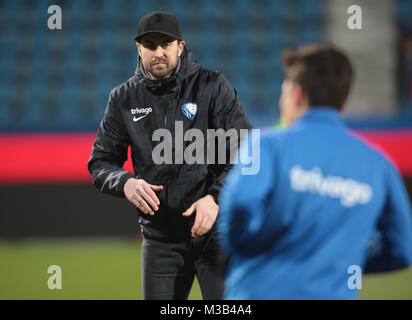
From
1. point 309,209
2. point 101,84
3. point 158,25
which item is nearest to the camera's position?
point 309,209

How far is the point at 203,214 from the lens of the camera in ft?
7.06

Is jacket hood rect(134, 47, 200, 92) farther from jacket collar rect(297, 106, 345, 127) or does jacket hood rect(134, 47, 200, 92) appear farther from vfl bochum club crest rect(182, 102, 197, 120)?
jacket collar rect(297, 106, 345, 127)

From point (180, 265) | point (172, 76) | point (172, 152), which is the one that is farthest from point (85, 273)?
point (172, 76)

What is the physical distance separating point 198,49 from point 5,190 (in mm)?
4172

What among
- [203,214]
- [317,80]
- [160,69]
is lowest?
[203,214]

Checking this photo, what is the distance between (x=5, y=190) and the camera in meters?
6.49

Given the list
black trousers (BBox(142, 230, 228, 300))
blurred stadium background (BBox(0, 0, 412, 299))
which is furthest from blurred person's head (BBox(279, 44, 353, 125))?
blurred stadium background (BBox(0, 0, 412, 299))

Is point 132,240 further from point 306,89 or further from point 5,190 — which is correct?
point 306,89

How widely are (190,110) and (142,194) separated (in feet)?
1.55

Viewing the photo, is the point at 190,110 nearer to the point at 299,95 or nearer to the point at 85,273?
the point at 299,95

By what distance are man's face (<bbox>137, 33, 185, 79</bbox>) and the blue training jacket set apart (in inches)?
37.6

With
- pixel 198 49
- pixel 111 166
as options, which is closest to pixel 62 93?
pixel 198 49

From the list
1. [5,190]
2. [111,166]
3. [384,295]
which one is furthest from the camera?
→ [5,190]

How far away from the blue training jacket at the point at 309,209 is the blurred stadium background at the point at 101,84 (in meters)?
4.55
